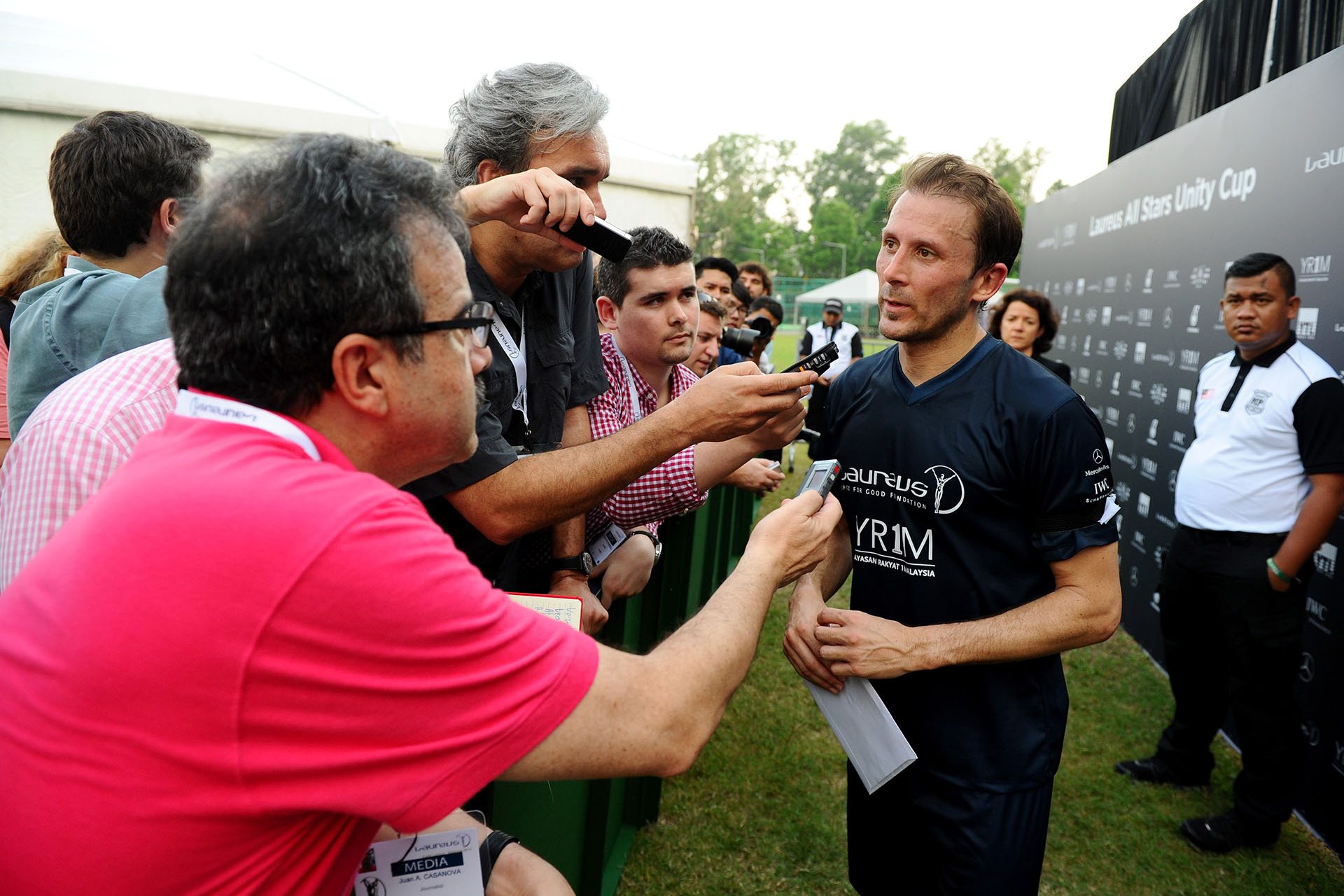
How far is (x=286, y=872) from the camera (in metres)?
1.11

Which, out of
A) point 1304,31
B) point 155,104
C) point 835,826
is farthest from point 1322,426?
point 155,104

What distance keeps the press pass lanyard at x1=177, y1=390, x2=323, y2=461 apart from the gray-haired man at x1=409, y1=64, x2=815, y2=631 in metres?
0.73

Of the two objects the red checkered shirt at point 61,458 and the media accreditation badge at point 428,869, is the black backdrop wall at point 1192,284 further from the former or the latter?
the red checkered shirt at point 61,458

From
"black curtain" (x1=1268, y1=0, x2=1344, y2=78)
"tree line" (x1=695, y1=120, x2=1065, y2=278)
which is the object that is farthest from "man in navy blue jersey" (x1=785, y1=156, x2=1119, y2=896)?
"tree line" (x1=695, y1=120, x2=1065, y2=278)

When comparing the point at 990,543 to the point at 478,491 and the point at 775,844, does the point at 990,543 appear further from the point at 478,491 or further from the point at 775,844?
the point at 775,844

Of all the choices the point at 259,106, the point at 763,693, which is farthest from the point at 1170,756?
the point at 259,106

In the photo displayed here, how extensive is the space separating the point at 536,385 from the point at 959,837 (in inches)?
71.2

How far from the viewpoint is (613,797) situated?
11.7ft

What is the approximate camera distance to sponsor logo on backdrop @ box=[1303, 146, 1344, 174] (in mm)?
4320

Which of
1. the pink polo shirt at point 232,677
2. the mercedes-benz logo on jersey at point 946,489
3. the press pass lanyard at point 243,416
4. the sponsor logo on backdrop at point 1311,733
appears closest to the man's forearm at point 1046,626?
the mercedes-benz logo on jersey at point 946,489

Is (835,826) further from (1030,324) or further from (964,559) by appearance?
(1030,324)

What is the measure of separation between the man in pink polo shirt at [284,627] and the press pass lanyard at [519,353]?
3.22ft

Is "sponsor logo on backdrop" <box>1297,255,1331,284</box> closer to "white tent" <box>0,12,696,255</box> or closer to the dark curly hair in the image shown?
the dark curly hair

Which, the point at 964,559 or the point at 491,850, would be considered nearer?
the point at 491,850
